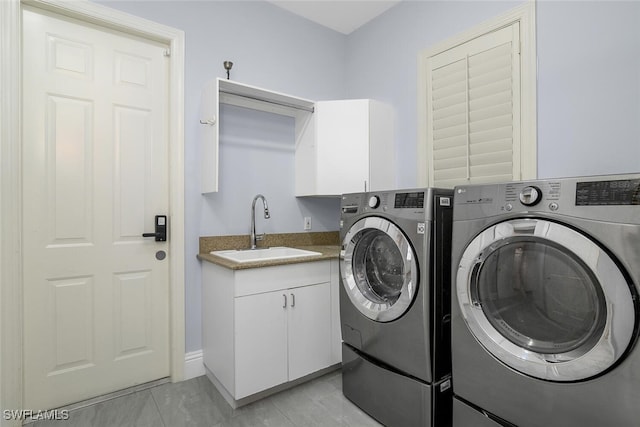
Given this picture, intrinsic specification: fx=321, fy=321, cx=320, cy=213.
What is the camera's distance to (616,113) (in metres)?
1.53

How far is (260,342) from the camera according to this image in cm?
184

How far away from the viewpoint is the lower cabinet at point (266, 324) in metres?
1.78

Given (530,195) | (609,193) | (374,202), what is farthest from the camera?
(374,202)

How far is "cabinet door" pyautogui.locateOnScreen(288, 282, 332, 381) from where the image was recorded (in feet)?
6.47

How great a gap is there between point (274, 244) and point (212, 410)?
116 cm

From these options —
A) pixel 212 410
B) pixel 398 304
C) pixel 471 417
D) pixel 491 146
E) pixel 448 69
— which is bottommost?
pixel 212 410

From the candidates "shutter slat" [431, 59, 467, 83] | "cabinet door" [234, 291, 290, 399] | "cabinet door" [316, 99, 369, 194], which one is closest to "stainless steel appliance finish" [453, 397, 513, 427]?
"cabinet door" [234, 291, 290, 399]

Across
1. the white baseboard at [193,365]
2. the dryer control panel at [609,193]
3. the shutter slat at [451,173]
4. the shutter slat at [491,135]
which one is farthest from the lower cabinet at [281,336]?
the dryer control panel at [609,193]

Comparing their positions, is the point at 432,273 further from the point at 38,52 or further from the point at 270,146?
the point at 38,52

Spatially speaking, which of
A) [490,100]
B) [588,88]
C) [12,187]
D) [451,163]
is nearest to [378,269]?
[451,163]

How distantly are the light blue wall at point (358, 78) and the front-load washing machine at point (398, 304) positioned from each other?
79cm

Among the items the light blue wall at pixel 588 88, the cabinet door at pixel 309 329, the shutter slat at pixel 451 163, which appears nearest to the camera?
the light blue wall at pixel 588 88

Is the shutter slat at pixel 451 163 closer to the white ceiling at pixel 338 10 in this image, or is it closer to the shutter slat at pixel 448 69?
the shutter slat at pixel 448 69

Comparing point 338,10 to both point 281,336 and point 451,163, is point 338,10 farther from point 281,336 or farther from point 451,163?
point 281,336
